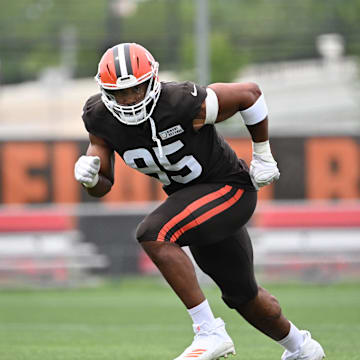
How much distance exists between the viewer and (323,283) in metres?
12.0

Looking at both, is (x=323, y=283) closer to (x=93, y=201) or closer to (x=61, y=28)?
(x=93, y=201)

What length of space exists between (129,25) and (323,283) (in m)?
7.79

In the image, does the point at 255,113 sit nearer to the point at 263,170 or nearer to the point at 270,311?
the point at 263,170

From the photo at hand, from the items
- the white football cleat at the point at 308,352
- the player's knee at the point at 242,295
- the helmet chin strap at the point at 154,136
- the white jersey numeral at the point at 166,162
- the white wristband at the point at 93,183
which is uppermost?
the helmet chin strap at the point at 154,136

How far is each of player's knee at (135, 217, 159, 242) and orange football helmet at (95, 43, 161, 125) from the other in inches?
18.6

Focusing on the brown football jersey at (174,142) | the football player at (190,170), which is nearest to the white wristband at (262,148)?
the football player at (190,170)

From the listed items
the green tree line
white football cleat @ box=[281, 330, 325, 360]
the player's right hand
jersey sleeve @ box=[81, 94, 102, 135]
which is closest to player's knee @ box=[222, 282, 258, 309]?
white football cleat @ box=[281, 330, 325, 360]

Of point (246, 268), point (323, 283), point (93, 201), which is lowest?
point (323, 283)

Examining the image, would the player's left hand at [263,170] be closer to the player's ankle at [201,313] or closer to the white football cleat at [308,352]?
the player's ankle at [201,313]

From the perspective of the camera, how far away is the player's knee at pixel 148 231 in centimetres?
455

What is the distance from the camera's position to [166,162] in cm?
469

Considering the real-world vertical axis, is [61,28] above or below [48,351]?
above

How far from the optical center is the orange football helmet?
452 centimetres

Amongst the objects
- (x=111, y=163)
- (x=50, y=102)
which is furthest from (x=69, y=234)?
(x=50, y=102)
